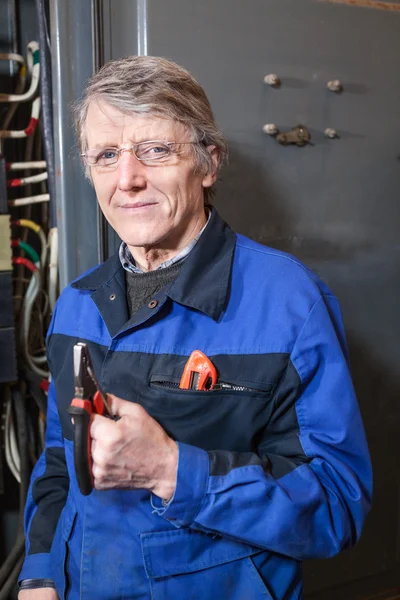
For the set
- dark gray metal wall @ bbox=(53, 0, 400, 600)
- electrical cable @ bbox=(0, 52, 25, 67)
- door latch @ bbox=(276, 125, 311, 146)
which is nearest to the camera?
dark gray metal wall @ bbox=(53, 0, 400, 600)

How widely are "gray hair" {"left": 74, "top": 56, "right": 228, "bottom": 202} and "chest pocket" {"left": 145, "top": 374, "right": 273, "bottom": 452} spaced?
411 millimetres

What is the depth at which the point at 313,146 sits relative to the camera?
4.83 feet

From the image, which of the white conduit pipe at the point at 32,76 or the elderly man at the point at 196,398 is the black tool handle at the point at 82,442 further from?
the white conduit pipe at the point at 32,76

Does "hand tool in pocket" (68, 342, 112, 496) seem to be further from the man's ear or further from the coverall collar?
the man's ear

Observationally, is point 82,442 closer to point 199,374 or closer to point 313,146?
point 199,374

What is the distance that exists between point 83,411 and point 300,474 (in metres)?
0.36

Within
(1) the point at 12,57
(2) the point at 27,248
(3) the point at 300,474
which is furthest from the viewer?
(2) the point at 27,248

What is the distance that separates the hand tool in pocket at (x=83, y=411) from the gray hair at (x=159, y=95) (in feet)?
1.48

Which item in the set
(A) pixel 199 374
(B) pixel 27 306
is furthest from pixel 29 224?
(A) pixel 199 374

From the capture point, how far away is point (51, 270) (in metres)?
1.78

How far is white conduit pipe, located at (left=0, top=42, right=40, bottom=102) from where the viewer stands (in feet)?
5.53

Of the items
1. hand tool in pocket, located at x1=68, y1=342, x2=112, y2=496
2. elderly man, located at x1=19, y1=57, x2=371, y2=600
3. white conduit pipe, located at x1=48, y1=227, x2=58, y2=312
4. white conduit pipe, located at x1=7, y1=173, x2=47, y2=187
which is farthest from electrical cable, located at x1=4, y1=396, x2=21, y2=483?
hand tool in pocket, located at x1=68, y1=342, x2=112, y2=496

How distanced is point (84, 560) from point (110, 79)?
2.73 feet

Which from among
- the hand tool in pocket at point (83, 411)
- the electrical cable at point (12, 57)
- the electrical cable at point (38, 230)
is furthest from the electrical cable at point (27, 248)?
the hand tool in pocket at point (83, 411)
